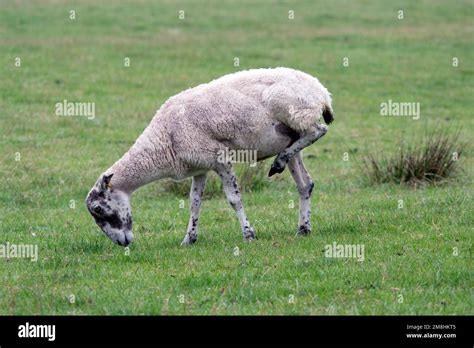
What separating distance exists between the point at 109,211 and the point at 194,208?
1.23 meters

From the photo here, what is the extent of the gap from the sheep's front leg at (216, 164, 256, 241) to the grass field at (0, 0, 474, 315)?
0.24 m

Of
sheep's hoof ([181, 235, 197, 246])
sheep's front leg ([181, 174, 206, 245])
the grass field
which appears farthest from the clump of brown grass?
sheep's hoof ([181, 235, 197, 246])

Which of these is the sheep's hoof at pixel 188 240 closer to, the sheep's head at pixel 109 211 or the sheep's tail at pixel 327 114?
the sheep's head at pixel 109 211

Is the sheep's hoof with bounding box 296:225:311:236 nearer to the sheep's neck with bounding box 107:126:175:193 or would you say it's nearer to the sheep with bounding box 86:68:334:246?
the sheep with bounding box 86:68:334:246

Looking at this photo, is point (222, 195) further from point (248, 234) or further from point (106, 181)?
point (106, 181)

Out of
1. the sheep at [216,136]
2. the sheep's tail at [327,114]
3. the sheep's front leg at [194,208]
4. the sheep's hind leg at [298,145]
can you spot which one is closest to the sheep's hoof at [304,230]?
the sheep at [216,136]

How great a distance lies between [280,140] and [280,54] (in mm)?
19429

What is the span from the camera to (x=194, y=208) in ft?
39.3

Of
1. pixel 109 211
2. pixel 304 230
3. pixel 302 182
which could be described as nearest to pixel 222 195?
pixel 302 182

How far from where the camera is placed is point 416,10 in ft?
127

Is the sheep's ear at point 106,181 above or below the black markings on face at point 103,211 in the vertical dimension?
above

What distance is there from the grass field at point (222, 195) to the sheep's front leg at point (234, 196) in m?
0.24

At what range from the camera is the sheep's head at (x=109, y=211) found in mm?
11305
